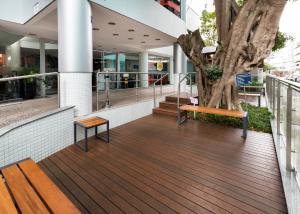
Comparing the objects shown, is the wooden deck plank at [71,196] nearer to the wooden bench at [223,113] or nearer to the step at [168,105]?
the wooden bench at [223,113]

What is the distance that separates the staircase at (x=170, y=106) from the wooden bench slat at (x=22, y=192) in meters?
5.24

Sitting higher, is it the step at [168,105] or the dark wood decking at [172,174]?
the step at [168,105]

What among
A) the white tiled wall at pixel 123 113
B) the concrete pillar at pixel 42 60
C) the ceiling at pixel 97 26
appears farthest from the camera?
the concrete pillar at pixel 42 60

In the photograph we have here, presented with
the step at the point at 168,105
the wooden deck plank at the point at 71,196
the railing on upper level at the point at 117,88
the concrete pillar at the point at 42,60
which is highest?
the concrete pillar at the point at 42,60

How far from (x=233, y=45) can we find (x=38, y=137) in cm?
524

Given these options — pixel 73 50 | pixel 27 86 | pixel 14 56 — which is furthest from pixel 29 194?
pixel 14 56

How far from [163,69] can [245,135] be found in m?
Result: 12.3

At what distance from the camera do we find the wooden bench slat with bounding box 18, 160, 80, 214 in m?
1.51

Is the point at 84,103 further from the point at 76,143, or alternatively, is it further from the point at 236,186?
the point at 236,186

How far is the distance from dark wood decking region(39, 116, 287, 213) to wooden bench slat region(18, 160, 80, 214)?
0.58 metres

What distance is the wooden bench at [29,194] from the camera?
4.90ft

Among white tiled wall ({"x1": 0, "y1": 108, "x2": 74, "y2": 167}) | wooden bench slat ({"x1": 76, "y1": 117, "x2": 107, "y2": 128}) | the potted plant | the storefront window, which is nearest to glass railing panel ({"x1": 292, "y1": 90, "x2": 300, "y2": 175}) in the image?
wooden bench slat ({"x1": 76, "y1": 117, "x2": 107, "y2": 128})

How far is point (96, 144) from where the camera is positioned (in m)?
4.21

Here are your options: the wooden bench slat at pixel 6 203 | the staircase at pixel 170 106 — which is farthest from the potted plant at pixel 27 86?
the wooden bench slat at pixel 6 203
